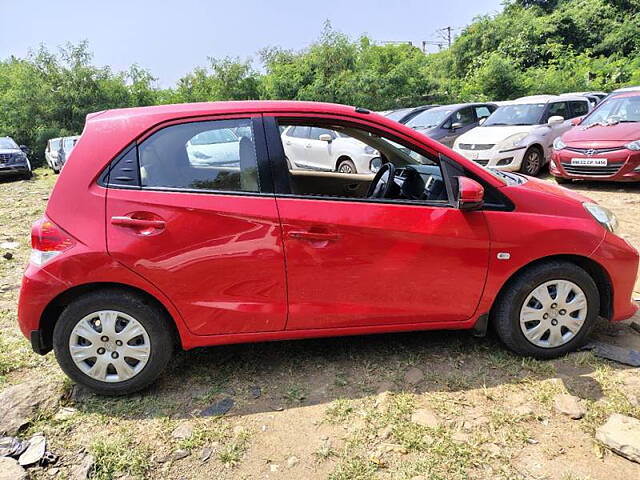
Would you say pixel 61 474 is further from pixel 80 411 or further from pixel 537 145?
pixel 537 145

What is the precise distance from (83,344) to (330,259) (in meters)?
1.50

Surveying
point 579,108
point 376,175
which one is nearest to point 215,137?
point 376,175

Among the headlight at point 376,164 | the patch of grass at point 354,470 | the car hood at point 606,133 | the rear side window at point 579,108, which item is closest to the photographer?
the patch of grass at point 354,470

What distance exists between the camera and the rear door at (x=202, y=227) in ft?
8.83

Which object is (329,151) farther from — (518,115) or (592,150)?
(592,150)

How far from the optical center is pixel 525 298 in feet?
10.00

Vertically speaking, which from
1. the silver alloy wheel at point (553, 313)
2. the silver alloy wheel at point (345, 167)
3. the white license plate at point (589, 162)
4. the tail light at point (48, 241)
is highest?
the tail light at point (48, 241)

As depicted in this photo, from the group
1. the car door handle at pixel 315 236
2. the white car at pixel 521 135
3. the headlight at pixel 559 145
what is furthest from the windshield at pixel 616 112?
the car door handle at pixel 315 236

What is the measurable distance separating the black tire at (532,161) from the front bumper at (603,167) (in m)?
0.80

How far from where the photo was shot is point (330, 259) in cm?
282

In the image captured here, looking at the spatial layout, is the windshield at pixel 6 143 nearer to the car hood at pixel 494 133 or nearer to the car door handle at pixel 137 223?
the car hood at pixel 494 133

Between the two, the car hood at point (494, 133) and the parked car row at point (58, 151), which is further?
the parked car row at point (58, 151)

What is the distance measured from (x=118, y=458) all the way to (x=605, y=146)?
26.5 ft

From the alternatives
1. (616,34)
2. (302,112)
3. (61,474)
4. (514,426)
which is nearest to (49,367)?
(61,474)
